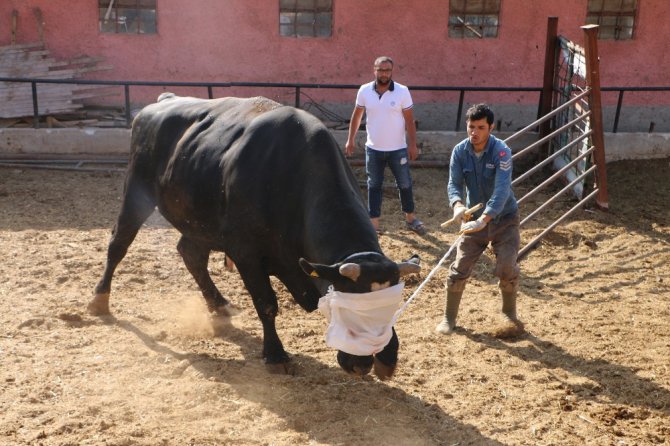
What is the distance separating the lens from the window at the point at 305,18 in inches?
536

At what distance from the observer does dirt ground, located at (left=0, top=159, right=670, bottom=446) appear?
5285 mm

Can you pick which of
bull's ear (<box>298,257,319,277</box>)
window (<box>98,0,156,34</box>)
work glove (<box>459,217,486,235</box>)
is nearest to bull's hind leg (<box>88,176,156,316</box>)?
bull's ear (<box>298,257,319,277</box>)

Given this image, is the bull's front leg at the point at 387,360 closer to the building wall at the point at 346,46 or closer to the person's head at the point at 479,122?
the person's head at the point at 479,122

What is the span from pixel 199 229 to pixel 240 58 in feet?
24.7

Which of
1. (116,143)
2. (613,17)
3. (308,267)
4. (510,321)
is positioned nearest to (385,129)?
(510,321)

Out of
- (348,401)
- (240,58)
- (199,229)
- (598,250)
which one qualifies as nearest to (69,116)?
(240,58)

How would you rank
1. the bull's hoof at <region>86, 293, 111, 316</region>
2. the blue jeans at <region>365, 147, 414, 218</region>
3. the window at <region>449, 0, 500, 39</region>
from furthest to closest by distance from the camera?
the window at <region>449, 0, 500, 39</region>, the blue jeans at <region>365, 147, 414, 218</region>, the bull's hoof at <region>86, 293, 111, 316</region>

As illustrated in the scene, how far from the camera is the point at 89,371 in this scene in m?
5.99

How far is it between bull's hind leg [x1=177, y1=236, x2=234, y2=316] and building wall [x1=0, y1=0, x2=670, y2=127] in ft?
22.4

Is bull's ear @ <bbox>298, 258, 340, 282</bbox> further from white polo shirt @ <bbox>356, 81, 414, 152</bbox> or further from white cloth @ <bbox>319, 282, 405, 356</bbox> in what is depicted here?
white polo shirt @ <bbox>356, 81, 414, 152</bbox>

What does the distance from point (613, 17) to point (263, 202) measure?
393 inches

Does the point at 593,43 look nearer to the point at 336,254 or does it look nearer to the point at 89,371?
the point at 336,254

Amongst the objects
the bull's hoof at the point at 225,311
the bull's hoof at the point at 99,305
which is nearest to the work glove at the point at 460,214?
the bull's hoof at the point at 225,311

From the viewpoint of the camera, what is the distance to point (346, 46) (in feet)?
44.8
